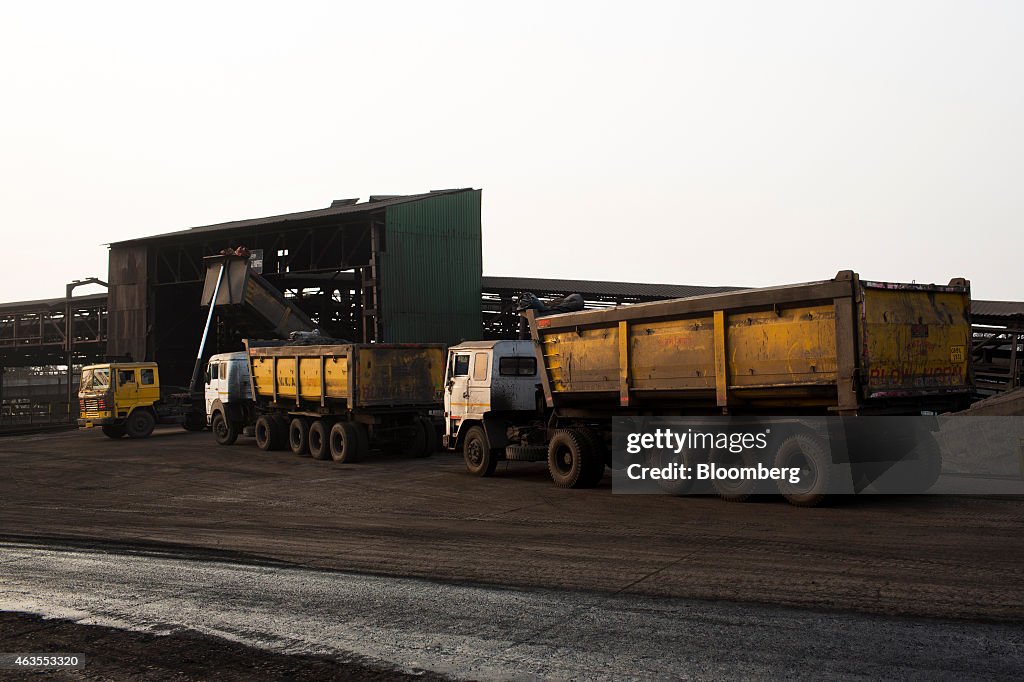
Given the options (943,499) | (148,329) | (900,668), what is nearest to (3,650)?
(900,668)

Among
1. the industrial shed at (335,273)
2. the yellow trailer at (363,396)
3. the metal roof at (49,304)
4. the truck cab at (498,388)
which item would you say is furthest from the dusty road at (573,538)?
the metal roof at (49,304)

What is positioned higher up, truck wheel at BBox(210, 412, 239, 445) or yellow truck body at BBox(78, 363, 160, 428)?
yellow truck body at BBox(78, 363, 160, 428)

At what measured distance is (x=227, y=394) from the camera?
90.4ft

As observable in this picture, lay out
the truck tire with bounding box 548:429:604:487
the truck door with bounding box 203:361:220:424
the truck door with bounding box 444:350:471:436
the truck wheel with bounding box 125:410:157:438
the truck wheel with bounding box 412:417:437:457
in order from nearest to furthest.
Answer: the truck tire with bounding box 548:429:604:487 < the truck door with bounding box 444:350:471:436 < the truck wheel with bounding box 412:417:437:457 < the truck door with bounding box 203:361:220:424 < the truck wheel with bounding box 125:410:157:438

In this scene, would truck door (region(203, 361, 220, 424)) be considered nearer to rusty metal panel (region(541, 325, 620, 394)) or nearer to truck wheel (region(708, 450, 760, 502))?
rusty metal panel (region(541, 325, 620, 394))

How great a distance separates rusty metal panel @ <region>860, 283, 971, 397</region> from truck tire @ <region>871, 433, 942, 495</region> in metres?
0.95

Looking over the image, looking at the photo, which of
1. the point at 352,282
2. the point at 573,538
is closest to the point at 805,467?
the point at 573,538

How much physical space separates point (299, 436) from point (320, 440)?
1.38 m

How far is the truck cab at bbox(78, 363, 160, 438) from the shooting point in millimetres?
32906

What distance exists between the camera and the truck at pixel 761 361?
444 inches

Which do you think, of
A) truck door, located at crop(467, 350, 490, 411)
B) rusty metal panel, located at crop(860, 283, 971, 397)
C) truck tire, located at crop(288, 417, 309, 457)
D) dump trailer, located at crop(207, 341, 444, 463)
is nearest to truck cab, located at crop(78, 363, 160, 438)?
dump trailer, located at crop(207, 341, 444, 463)

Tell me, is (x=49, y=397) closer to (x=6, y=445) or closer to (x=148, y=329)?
(x=148, y=329)

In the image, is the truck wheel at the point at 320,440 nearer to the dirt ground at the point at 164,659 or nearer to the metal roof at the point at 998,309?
the dirt ground at the point at 164,659

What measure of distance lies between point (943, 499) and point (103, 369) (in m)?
29.4
